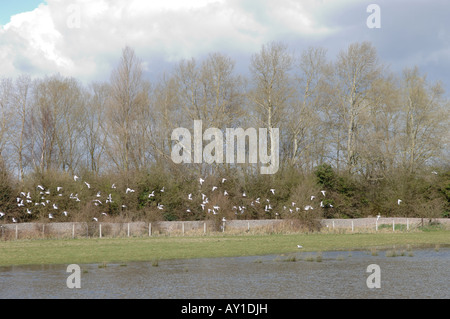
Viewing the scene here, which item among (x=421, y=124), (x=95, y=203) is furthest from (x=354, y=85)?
(x=95, y=203)

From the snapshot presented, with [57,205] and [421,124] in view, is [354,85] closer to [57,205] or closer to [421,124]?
[421,124]

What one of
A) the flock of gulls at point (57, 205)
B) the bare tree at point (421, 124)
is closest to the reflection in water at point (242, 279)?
the flock of gulls at point (57, 205)

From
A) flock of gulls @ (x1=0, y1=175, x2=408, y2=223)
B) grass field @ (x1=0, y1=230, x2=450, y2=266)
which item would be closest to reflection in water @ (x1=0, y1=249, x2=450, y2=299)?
grass field @ (x1=0, y1=230, x2=450, y2=266)

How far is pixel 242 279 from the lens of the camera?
66.7 feet

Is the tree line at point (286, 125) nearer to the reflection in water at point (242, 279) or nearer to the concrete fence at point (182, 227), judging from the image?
the concrete fence at point (182, 227)

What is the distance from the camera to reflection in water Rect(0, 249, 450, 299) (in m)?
17.2

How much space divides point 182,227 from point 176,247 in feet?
41.6

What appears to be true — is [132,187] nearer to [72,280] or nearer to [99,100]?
[99,100]

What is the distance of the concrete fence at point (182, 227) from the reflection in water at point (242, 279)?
17.5 m

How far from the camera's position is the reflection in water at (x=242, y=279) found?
56.5ft

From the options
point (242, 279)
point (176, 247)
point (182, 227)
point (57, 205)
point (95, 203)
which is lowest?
point (176, 247)
